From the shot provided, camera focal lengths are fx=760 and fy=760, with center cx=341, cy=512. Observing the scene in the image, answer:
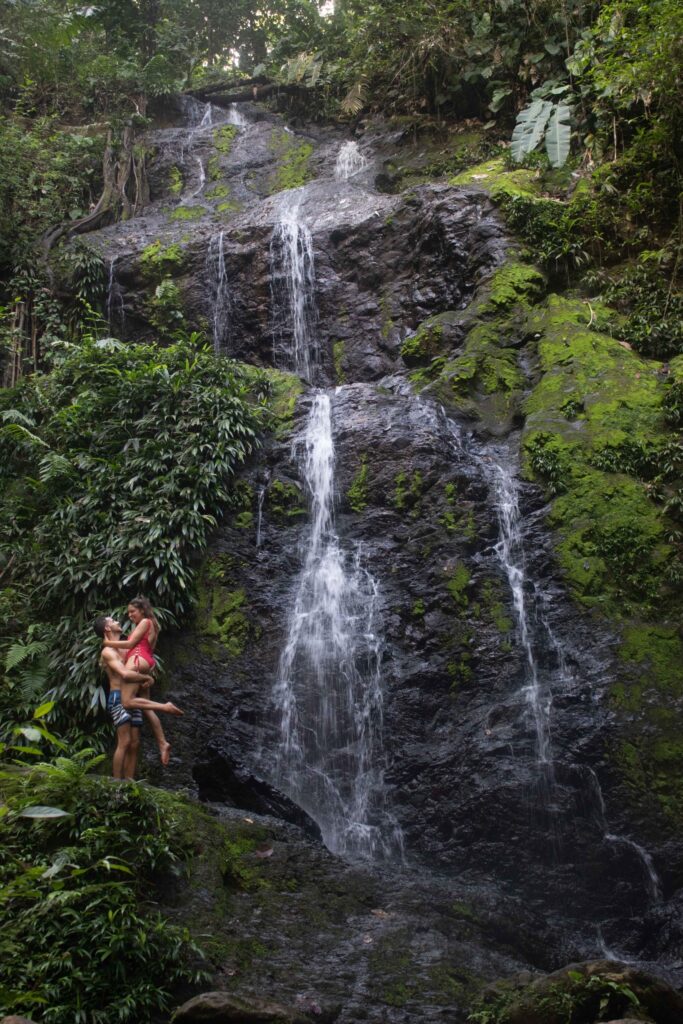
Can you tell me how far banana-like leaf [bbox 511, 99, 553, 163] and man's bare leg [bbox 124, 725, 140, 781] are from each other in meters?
9.52

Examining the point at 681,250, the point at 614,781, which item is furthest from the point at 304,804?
the point at 681,250

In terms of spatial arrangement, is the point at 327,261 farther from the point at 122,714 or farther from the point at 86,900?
the point at 86,900

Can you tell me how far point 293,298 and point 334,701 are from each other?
23.8 feet

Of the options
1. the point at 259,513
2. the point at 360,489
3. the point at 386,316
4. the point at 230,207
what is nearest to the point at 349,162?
the point at 230,207

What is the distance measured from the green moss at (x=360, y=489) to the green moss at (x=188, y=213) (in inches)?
313

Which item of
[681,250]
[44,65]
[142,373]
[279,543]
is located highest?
[44,65]

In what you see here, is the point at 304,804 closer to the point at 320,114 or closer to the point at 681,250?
the point at 681,250

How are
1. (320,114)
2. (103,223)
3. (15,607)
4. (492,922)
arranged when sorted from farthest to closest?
(320,114) → (103,223) → (15,607) → (492,922)

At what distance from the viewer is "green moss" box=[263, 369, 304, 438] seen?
33.0 feet

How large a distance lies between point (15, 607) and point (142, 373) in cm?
337

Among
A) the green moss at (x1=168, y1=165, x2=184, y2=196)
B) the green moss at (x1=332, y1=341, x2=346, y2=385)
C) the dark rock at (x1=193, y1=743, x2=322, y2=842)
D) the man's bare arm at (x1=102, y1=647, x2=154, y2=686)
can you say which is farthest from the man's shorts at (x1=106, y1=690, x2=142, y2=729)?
the green moss at (x1=168, y1=165, x2=184, y2=196)

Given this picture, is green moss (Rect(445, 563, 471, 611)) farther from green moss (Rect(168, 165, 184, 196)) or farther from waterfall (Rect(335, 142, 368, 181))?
green moss (Rect(168, 165, 184, 196))

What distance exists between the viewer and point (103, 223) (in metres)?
15.0

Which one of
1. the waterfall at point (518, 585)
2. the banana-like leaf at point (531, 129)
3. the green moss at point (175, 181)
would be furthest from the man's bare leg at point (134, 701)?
the green moss at point (175, 181)
